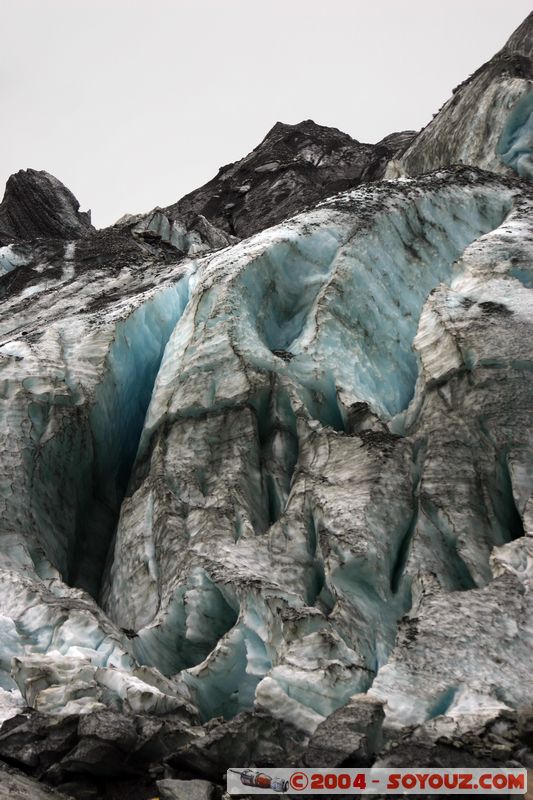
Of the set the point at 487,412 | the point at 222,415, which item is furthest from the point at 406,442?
the point at 222,415

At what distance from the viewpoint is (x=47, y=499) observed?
12828 millimetres

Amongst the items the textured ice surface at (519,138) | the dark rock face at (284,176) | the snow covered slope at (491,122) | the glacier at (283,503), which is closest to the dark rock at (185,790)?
the glacier at (283,503)

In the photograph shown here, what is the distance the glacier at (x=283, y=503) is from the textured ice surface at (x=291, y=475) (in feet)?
0.11

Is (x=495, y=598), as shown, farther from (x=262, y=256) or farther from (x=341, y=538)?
(x=262, y=256)

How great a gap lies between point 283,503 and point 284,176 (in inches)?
963

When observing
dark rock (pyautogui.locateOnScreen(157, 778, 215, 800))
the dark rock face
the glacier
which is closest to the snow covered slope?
the glacier

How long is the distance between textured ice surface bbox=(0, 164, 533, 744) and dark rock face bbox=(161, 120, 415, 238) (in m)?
15.2

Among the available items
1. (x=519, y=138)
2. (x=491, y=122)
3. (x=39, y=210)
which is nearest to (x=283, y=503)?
(x=519, y=138)

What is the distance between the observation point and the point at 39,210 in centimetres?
3259

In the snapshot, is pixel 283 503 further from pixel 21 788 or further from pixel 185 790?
pixel 21 788

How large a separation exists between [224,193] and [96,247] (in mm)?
13424

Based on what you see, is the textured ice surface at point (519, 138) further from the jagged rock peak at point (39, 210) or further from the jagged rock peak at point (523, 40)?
the jagged rock peak at point (39, 210)

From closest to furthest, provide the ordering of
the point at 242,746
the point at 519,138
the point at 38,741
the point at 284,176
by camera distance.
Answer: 1. the point at 242,746
2. the point at 38,741
3. the point at 519,138
4. the point at 284,176

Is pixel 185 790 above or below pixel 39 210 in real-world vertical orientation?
below
